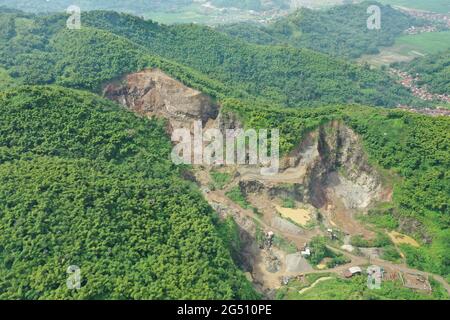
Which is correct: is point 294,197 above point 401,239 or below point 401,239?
above

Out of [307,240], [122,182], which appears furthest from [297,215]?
[122,182]

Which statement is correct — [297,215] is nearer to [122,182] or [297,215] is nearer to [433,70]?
[122,182]

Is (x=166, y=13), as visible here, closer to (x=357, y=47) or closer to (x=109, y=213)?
(x=357, y=47)

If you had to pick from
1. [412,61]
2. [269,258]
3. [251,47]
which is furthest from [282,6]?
[269,258]

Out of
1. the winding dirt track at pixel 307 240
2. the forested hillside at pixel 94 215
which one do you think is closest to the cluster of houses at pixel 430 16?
the winding dirt track at pixel 307 240

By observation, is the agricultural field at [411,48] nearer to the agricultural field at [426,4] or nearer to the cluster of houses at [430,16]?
the cluster of houses at [430,16]

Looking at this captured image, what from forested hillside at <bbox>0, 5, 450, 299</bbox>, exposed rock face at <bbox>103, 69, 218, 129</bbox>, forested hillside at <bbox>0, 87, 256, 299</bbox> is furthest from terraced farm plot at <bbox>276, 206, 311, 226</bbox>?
exposed rock face at <bbox>103, 69, 218, 129</bbox>
